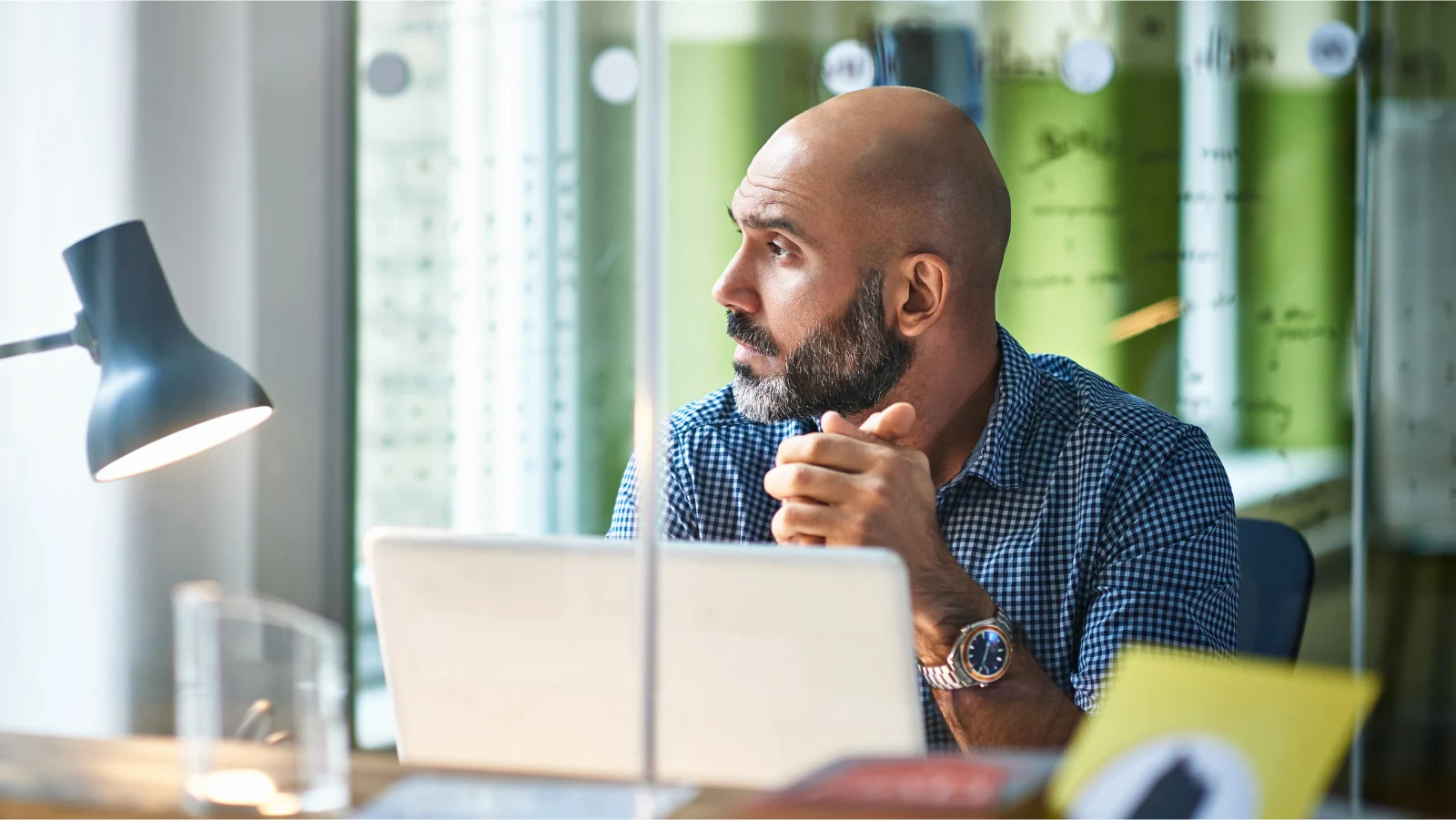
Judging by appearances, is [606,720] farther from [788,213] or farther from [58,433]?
[788,213]

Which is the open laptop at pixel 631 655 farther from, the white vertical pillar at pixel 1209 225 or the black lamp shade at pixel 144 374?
the white vertical pillar at pixel 1209 225

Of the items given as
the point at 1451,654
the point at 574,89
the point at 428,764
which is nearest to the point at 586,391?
the point at 574,89

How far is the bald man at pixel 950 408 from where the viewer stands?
4.20 feet

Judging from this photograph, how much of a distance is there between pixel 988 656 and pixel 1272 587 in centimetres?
41

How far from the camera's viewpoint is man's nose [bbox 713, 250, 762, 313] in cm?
141

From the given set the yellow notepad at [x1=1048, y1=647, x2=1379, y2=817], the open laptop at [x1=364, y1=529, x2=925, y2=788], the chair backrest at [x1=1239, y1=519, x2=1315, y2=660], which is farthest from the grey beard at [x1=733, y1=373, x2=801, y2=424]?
the yellow notepad at [x1=1048, y1=647, x2=1379, y2=817]

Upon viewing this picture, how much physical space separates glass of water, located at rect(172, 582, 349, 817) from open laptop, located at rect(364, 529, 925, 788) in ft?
0.23

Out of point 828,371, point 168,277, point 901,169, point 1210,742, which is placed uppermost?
point 901,169

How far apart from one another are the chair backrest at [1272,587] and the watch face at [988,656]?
35 cm

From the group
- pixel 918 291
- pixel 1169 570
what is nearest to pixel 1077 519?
pixel 1169 570

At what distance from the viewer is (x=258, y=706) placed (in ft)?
3.02

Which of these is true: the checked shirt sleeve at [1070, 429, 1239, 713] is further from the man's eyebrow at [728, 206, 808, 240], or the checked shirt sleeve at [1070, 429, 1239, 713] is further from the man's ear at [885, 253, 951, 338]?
the man's eyebrow at [728, 206, 808, 240]

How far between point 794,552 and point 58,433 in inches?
27.7

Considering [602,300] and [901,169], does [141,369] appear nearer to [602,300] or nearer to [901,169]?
[602,300]
